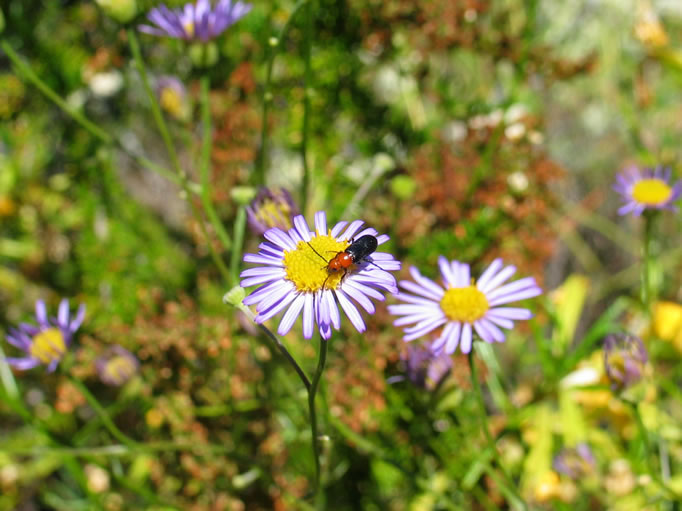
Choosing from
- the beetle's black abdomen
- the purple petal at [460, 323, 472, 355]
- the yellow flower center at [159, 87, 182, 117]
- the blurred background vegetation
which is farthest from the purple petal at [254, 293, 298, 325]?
the yellow flower center at [159, 87, 182, 117]

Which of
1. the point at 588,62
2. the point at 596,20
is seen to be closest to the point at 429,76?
the point at 588,62

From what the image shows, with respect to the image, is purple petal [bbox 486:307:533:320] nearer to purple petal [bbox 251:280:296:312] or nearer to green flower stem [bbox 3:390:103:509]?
purple petal [bbox 251:280:296:312]

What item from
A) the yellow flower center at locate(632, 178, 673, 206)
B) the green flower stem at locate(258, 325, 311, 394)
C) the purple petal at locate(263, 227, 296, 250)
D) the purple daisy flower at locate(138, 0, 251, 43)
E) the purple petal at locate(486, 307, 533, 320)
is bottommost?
the green flower stem at locate(258, 325, 311, 394)

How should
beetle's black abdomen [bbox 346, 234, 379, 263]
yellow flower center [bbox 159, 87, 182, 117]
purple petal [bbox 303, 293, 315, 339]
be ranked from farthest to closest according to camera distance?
yellow flower center [bbox 159, 87, 182, 117]
beetle's black abdomen [bbox 346, 234, 379, 263]
purple petal [bbox 303, 293, 315, 339]

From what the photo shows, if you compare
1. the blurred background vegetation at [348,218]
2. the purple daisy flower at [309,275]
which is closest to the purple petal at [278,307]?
the purple daisy flower at [309,275]

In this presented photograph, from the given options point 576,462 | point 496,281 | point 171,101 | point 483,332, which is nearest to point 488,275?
point 496,281

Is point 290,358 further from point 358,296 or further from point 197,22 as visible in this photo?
point 197,22

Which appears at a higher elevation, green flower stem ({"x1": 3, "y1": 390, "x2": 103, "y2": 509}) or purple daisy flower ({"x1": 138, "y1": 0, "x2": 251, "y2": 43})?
purple daisy flower ({"x1": 138, "y1": 0, "x2": 251, "y2": 43})

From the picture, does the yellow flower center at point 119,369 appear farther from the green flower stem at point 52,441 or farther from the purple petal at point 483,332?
the purple petal at point 483,332
